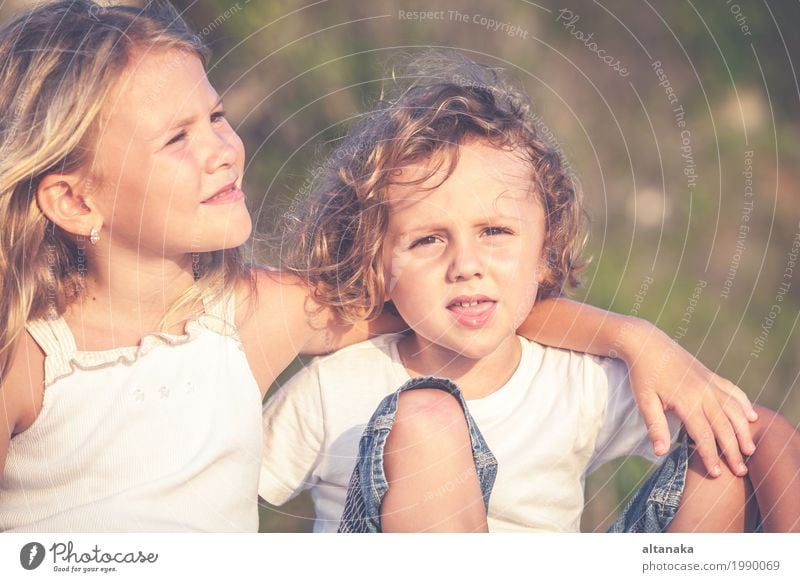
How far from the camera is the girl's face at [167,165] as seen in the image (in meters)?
0.91

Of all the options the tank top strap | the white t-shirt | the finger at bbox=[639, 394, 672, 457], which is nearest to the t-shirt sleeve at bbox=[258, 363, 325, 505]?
the white t-shirt

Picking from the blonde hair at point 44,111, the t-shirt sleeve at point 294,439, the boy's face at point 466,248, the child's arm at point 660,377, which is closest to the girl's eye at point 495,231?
the boy's face at point 466,248

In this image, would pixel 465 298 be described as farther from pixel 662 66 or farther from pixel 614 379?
pixel 662 66

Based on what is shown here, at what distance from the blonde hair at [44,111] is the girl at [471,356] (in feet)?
0.78

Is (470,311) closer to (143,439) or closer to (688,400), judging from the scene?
(688,400)

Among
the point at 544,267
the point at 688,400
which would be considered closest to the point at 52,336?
the point at 544,267

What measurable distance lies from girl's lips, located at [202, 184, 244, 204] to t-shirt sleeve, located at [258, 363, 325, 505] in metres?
0.18

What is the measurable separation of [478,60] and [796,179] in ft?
1.36

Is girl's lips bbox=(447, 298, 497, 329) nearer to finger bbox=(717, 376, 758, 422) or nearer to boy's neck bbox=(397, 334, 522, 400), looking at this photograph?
boy's neck bbox=(397, 334, 522, 400)

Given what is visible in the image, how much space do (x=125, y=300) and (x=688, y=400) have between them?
1.72 feet

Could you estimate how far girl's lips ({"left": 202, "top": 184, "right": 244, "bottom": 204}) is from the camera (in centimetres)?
96

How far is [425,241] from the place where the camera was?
3.20ft

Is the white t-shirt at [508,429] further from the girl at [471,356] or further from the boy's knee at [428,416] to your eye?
the boy's knee at [428,416]

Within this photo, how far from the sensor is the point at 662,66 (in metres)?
1.26
